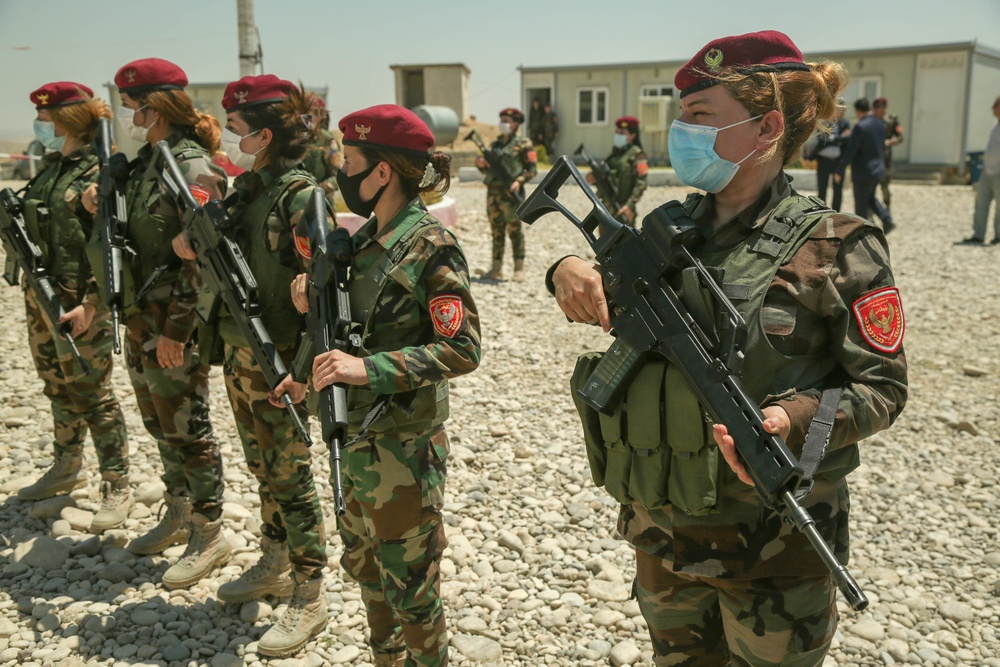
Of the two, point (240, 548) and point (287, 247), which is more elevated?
point (287, 247)

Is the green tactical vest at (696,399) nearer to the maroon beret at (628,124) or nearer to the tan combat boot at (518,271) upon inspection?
the tan combat boot at (518,271)

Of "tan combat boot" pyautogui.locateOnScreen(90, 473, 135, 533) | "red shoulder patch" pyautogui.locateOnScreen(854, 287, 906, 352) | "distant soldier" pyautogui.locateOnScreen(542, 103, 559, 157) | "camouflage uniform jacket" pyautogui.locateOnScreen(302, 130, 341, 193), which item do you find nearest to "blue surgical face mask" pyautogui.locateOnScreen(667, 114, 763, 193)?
"red shoulder patch" pyautogui.locateOnScreen(854, 287, 906, 352)

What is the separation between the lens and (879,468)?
5387 mm

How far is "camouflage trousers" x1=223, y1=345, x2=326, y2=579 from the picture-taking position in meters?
3.49

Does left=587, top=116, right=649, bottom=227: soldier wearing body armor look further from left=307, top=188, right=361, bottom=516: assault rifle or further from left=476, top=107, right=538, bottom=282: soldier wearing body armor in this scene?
left=307, top=188, right=361, bottom=516: assault rifle

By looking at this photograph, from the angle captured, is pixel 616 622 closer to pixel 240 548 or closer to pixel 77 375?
pixel 240 548

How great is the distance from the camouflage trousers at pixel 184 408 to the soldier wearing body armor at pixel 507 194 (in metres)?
7.08

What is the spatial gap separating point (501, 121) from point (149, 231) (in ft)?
27.3

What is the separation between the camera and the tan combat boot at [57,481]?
4809 mm

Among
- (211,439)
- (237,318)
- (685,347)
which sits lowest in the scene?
(211,439)

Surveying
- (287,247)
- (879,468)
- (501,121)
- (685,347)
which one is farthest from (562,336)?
(685,347)

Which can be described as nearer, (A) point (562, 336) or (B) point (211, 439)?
(B) point (211, 439)

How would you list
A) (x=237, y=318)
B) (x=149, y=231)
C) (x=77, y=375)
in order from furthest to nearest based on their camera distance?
(x=77, y=375), (x=149, y=231), (x=237, y=318)

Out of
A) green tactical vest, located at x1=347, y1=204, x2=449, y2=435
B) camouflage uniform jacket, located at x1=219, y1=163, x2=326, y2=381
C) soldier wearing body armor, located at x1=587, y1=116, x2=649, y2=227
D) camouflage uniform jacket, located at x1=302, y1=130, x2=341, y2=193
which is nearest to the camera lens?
green tactical vest, located at x1=347, y1=204, x2=449, y2=435
